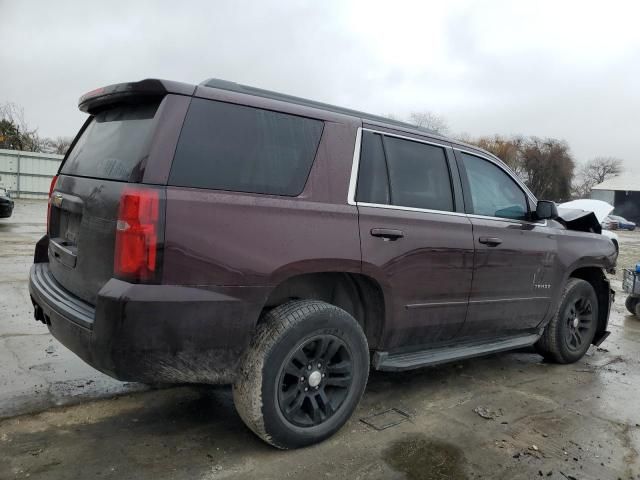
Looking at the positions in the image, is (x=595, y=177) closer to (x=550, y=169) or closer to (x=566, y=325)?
(x=550, y=169)

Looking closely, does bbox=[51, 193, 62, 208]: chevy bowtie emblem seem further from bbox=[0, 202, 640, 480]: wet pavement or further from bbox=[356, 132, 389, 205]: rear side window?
bbox=[356, 132, 389, 205]: rear side window

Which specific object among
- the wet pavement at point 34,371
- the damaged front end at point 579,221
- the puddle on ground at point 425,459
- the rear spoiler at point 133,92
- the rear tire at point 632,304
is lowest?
the wet pavement at point 34,371

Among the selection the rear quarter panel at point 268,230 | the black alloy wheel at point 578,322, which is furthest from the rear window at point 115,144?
the black alloy wheel at point 578,322

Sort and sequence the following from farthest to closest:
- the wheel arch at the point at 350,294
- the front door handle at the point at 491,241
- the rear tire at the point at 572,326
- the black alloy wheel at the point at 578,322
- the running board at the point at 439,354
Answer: the black alloy wheel at the point at 578,322 → the rear tire at the point at 572,326 → the front door handle at the point at 491,241 → the running board at the point at 439,354 → the wheel arch at the point at 350,294

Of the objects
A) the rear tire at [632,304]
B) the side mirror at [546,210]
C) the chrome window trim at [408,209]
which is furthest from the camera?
the rear tire at [632,304]

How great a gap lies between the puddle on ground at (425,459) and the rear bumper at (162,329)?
109cm

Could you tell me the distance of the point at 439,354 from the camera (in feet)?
12.6

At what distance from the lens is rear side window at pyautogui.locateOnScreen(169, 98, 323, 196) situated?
2695 millimetres

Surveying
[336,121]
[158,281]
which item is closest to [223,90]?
[336,121]

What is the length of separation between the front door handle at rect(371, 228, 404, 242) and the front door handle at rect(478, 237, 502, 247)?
0.88 m

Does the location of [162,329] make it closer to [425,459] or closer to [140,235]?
[140,235]

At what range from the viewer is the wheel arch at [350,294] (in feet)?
10.5

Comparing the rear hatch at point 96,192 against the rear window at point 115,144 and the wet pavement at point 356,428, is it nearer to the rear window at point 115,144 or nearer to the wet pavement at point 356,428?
the rear window at point 115,144

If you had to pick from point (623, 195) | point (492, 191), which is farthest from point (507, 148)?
point (492, 191)
